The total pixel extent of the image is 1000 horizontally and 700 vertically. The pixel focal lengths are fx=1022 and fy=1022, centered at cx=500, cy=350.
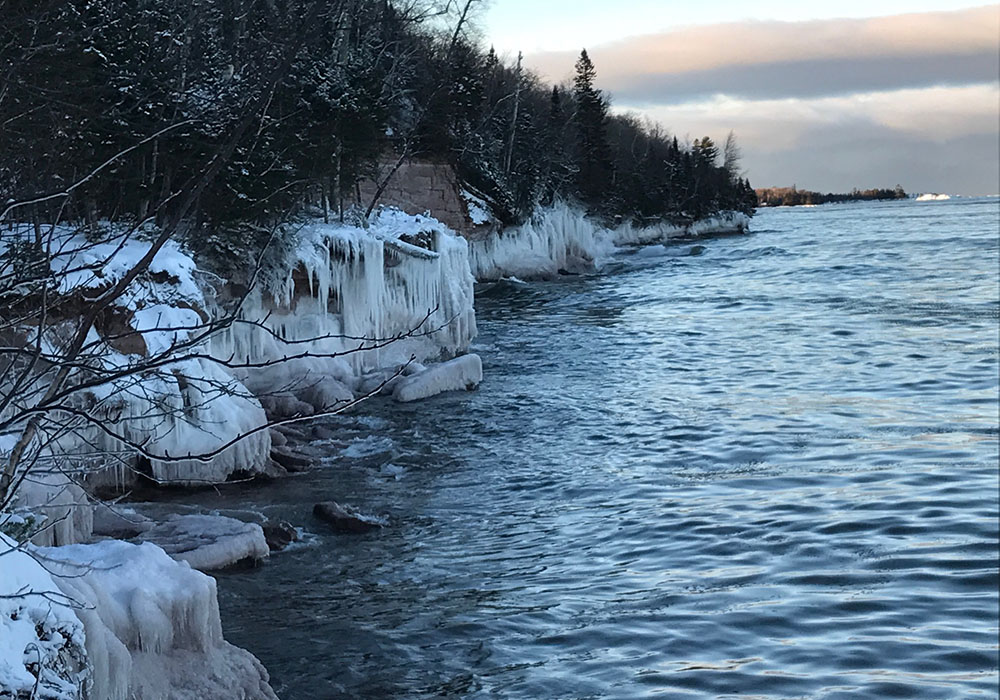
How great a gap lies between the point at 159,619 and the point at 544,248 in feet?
147

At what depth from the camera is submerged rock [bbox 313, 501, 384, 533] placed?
1029 cm

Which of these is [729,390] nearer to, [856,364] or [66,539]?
[856,364]

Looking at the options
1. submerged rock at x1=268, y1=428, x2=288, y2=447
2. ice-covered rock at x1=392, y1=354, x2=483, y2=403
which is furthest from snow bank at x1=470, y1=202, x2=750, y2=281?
submerged rock at x1=268, y1=428, x2=288, y2=447

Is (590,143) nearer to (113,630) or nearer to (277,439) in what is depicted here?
(277,439)

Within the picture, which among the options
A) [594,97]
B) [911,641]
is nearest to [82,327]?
[911,641]

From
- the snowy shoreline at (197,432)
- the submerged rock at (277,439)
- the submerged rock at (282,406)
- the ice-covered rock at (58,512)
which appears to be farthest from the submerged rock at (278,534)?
the submerged rock at (282,406)

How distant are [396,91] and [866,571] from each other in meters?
24.2

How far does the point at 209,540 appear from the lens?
9070 mm

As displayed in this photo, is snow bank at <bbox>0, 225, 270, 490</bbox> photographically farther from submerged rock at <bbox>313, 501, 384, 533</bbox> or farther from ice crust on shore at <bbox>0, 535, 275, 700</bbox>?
ice crust on shore at <bbox>0, 535, 275, 700</bbox>

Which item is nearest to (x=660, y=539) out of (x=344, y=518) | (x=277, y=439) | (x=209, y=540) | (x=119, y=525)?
(x=344, y=518)

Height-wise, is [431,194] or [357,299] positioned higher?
[431,194]

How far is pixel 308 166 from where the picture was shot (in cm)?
2069

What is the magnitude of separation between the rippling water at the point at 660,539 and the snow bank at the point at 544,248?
24049 millimetres

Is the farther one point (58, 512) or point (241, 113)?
point (58, 512)
